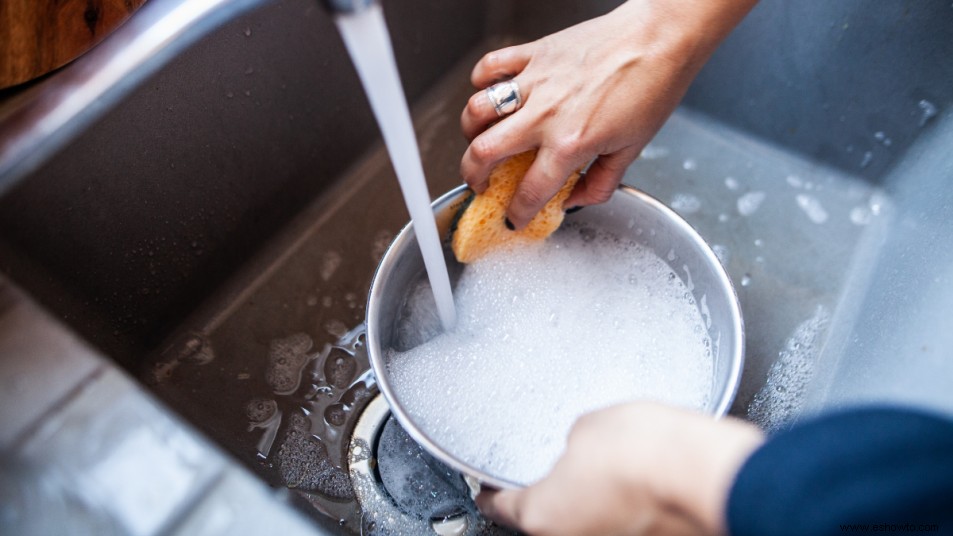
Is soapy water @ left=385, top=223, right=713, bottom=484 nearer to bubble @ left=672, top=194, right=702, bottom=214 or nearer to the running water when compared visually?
the running water

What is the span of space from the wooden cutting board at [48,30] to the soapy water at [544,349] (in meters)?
0.38

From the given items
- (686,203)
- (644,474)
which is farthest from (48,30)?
(686,203)

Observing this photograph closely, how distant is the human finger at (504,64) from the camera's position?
57cm

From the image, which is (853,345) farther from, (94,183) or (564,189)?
(94,183)

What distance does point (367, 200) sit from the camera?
2.75 feet

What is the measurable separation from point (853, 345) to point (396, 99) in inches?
21.0

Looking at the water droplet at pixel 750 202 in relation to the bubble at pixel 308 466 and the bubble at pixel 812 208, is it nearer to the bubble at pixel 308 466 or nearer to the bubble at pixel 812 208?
the bubble at pixel 812 208

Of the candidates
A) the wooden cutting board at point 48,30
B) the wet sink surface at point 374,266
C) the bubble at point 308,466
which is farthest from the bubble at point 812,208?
the wooden cutting board at point 48,30

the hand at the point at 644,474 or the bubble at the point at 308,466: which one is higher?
the hand at the point at 644,474

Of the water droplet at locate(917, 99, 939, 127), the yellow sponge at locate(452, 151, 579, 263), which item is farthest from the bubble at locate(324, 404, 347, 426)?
the water droplet at locate(917, 99, 939, 127)

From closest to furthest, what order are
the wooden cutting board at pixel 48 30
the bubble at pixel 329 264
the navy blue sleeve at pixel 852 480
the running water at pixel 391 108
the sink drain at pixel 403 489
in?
the navy blue sleeve at pixel 852 480 → the running water at pixel 391 108 → the wooden cutting board at pixel 48 30 → the sink drain at pixel 403 489 → the bubble at pixel 329 264

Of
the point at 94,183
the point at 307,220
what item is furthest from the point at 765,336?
the point at 94,183

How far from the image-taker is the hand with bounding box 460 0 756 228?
1.73ft

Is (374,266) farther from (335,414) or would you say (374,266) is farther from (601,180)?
(601,180)
